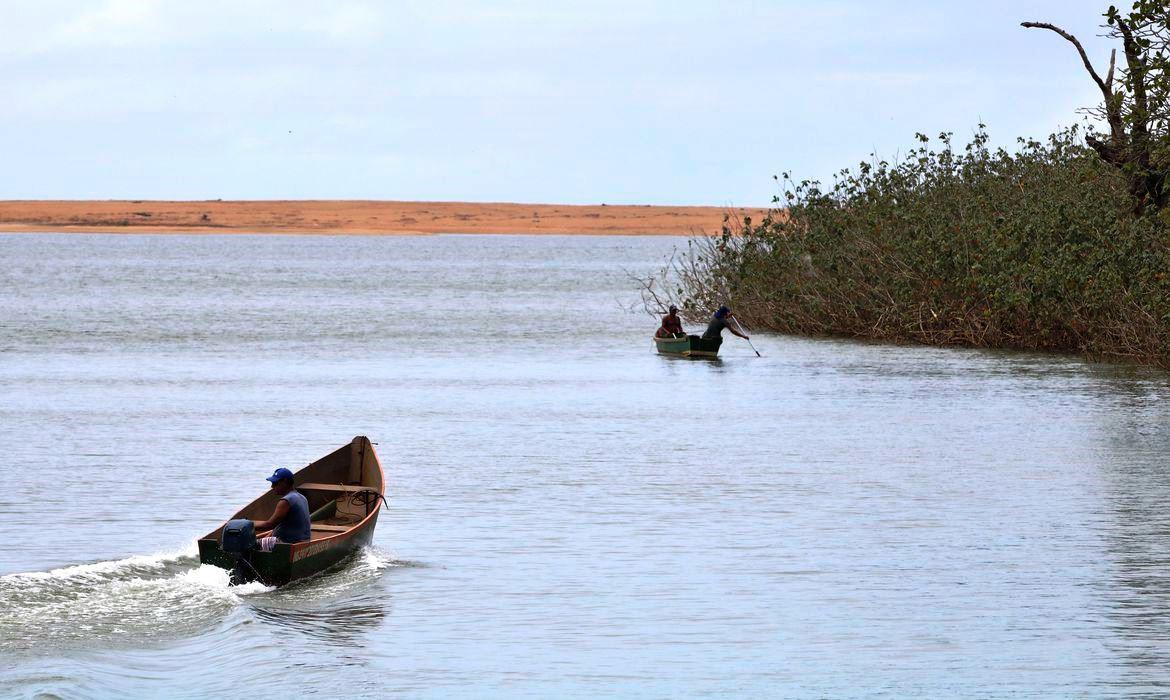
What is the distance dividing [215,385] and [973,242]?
18.1 m

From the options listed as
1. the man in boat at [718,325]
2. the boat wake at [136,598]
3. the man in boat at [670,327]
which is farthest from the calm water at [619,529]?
the man in boat at [670,327]

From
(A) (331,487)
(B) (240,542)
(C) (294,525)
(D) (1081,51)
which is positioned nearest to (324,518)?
(A) (331,487)

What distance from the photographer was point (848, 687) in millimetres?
12023

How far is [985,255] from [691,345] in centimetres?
749

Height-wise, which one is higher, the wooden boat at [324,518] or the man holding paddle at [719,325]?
the man holding paddle at [719,325]

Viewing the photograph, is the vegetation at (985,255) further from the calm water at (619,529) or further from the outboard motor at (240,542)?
the outboard motor at (240,542)

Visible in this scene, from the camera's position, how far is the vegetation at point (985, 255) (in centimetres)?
3431

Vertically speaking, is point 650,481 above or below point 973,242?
below

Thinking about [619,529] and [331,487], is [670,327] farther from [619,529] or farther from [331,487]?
[331,487]

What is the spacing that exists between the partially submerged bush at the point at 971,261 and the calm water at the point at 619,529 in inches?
59.0

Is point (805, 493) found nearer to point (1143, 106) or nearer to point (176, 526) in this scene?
point (176, 526)

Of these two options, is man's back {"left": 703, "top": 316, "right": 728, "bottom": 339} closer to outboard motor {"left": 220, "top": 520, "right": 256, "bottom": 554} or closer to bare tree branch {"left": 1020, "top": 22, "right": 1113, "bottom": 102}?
bare tree branch {"left": 1020, "top": 22, "right": 1113, "bottom": 102}

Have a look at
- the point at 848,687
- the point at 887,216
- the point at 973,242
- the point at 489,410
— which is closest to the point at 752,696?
the point at 848,687

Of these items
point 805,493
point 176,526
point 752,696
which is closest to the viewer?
point 752,696
